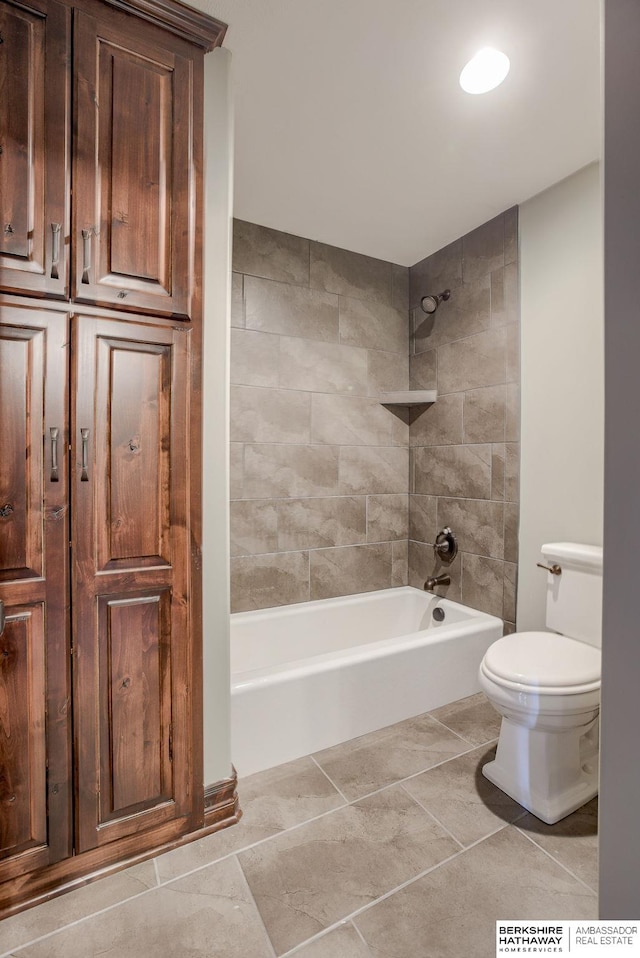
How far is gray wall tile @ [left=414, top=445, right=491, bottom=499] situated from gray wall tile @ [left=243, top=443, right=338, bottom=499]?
0.61 meters

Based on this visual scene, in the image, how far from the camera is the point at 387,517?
318 centimetres

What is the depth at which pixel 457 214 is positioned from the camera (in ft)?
8.60

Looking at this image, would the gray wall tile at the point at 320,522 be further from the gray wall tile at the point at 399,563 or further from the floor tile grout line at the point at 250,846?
the floor tile grout line at the point at 250,846

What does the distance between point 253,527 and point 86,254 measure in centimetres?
167

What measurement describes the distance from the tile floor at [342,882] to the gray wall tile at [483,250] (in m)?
2.53

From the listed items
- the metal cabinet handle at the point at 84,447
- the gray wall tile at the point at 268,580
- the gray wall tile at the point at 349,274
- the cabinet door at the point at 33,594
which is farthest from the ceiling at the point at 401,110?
the gray wall tile at the point at 268,580

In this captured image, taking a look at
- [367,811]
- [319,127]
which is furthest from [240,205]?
[367,811]

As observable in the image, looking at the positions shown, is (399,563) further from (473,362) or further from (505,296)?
(505,296)

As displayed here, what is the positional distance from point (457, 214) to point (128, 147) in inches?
73.3

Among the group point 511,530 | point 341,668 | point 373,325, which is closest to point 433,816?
point 341,668

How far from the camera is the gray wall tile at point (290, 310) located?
2.68 metres

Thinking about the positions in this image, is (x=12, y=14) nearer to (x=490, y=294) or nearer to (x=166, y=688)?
(x=166, y=688)

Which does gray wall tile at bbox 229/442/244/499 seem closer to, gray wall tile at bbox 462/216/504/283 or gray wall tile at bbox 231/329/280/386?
gray wall tile at bbox 231/329/280/386

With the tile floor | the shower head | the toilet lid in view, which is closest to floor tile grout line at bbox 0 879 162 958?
the tile floor
